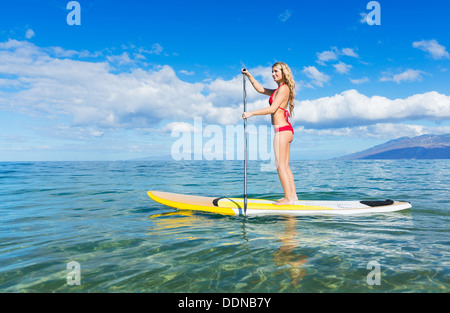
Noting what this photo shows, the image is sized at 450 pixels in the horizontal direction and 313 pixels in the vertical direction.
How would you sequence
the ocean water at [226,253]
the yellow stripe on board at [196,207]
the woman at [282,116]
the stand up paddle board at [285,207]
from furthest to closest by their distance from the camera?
the yellow stripe on board at [196,207] < the stand up paddle board at [285,207] < the woman at [282,116] < the ocean water at [226,253]

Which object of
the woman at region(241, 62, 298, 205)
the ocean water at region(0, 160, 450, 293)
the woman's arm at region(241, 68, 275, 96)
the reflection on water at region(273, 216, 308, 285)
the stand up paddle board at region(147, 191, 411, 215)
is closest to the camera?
the ocean water at region(0, 160, 450, 293)

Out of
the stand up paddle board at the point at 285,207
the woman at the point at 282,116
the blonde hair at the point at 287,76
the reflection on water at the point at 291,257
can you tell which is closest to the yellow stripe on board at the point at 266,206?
the stand up paddle board at the point at 285,207

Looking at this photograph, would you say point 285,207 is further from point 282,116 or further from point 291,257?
point 291,257

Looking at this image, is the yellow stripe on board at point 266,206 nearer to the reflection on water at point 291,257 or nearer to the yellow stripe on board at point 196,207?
the yellow stripe on board at point 196,207

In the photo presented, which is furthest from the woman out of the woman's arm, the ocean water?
the ocean water

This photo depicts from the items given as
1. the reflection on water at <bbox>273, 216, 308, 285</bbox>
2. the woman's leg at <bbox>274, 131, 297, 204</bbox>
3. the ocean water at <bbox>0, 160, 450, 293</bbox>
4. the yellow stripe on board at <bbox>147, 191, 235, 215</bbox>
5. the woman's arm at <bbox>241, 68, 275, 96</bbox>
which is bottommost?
the ocean water at <bbox>0, 160, 450, 293</bbox>

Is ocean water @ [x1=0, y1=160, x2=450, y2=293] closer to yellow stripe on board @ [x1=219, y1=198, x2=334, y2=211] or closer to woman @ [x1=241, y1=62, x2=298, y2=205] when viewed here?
yellow stripe on board @ [x1=219, y1=198, x2=334, y2=211]

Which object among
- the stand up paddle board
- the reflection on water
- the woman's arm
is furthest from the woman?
the reflection on water

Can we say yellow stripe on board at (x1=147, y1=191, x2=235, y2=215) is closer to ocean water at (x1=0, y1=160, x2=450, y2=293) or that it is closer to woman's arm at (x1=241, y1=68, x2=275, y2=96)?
ocean water at (x1=0, y1=160, x2=450, y2=293)

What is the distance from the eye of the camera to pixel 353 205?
695cm

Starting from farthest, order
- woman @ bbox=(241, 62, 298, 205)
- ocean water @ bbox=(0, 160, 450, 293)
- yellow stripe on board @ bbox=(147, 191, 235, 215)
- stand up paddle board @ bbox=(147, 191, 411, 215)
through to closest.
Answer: yellow stripe on board @ bbox=(147, 191, 235, 215) → stand up paddle board @ bbox=(147, 191, 411, 215) → woman @ bbox=(241, 62, 298, 205) → ocean water @ bbox=(0, 160, 450, 293)

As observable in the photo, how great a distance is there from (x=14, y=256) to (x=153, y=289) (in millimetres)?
2633

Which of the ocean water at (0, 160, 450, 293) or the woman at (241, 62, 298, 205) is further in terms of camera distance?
the woman at (241, 62, 298, 205)

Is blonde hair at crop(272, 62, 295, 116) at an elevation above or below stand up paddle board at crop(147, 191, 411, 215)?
above
